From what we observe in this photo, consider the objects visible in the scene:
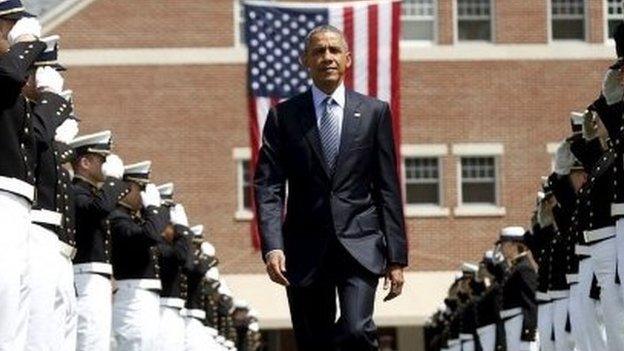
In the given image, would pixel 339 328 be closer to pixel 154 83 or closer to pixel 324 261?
pixel 324 261

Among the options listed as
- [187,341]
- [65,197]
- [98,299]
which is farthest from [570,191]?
[187,341]

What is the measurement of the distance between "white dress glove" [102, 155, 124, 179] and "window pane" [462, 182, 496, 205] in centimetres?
3132

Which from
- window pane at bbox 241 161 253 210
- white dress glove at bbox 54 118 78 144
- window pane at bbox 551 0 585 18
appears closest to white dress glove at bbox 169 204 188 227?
white dress glove at bbox 54 118 78 144

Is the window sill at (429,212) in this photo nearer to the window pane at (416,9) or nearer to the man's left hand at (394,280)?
the window pane at (416,9)

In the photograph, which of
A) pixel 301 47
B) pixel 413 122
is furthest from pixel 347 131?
pixel 413 122

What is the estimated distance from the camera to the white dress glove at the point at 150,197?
22.5 meters

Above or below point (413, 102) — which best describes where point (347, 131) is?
above

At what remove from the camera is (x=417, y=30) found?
51.2 meters

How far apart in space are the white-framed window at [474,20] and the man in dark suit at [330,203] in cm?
3968

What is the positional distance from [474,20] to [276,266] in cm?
4042

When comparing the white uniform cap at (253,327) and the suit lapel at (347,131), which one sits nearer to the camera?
the suit lapel at (347,131)

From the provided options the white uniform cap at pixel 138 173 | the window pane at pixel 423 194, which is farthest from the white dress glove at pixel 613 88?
the window pane at pixel 423 194

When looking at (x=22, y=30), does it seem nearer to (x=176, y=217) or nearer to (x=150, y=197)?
(x=150, y=197)

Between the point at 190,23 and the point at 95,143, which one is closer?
the point at 95,143
